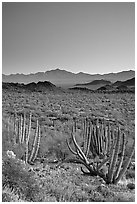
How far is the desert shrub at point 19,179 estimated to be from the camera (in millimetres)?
4172

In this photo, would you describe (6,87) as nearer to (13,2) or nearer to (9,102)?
(9,102)

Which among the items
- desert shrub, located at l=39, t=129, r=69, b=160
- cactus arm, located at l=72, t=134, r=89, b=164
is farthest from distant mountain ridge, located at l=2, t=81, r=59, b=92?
cactus arm, located at l=72, t=134, r=89, b=164

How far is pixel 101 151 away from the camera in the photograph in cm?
478

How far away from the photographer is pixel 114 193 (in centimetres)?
433

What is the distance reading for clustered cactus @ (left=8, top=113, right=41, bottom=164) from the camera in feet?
15.5

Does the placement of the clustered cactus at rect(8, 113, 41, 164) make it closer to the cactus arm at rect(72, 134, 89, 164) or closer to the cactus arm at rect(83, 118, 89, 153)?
the cactus arm at rect(72, 134, 89, 164)

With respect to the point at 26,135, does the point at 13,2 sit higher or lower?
higher

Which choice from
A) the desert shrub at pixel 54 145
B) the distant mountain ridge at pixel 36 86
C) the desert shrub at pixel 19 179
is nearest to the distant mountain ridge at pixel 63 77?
the distant mountain ridge at pixel 36 86

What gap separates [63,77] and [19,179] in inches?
52.5

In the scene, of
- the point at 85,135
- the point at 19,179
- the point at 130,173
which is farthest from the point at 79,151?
the point at 19,179

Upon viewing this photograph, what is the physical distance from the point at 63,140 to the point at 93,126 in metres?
0.41

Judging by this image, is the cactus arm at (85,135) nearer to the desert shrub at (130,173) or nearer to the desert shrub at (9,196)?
the desert shrub at (130,173)

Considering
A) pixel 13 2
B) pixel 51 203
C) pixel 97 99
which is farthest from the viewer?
pixel 97 99

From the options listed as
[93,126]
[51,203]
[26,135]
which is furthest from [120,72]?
[51,203]
